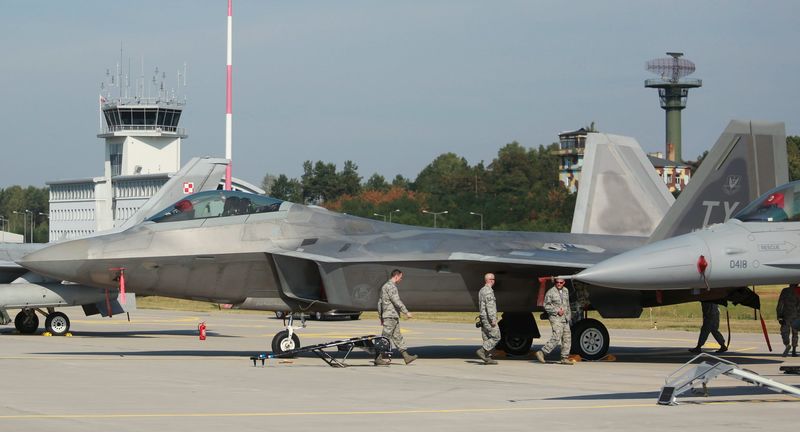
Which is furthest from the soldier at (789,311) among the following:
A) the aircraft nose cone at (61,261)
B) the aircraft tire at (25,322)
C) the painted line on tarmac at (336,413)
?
the aircraft tire at (25,322)

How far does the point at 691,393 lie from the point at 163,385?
20.0 ft

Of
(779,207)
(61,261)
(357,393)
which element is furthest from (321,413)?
(61,261)

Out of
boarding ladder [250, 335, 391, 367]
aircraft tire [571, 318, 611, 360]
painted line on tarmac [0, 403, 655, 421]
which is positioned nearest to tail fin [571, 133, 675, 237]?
aircraft tire [571, 318, 611, 360]

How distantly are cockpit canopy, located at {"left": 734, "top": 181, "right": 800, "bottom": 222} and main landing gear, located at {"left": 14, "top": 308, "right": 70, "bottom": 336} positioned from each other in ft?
53.4

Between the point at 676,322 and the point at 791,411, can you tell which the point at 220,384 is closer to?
the point at 791,411

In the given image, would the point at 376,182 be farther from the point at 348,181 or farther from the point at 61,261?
the point at 61,261

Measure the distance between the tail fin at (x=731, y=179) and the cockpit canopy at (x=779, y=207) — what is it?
9.71 feet

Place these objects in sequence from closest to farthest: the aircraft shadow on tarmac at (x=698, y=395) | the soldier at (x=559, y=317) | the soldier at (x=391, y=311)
→ 1. the aircraft shadow on tarmac at (x=698, y=395)
2. the soldier at (x=391, y=311)
3. the soldier at (x=559, y=317)

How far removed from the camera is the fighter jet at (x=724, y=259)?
14.9 meters

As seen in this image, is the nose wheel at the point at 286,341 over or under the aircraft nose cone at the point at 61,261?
under

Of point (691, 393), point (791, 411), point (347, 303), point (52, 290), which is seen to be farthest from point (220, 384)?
point (52, 290)

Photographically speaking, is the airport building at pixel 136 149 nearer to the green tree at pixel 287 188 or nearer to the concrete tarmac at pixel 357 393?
the green tree at pixel 287 188

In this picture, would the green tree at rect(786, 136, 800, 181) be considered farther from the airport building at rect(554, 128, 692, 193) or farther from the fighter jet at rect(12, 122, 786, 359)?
Result: the fighter jet at rect(12, 122, 786, 359)

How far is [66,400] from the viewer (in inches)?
448
